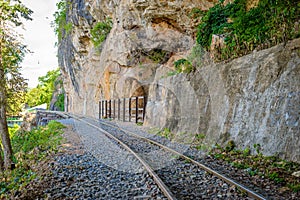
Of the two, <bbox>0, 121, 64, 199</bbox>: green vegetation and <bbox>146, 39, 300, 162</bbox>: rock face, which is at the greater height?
<bbox>146, 39, 300, 162</bbox>: rock face

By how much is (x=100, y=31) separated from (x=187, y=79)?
68.1 ft

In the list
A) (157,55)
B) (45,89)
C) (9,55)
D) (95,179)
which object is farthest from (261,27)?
(45,89)

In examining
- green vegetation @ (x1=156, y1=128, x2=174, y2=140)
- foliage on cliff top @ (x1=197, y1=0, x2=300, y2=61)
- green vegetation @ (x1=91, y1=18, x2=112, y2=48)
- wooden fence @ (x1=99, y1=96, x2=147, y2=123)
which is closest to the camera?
foliage on cliff top @ (x1=197, y1=0, x2=300, y2=61)

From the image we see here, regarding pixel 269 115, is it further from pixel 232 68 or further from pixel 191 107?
pixel 191 107

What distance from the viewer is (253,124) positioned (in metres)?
7.21

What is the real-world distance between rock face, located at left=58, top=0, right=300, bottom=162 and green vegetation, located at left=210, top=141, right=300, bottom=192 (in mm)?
214

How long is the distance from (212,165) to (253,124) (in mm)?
1800

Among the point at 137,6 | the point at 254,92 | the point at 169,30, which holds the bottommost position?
the point at 254,92

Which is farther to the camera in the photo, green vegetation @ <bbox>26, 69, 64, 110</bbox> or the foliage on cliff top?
green vegetation @ <bbox>26, 69, 64, 110</bbox>

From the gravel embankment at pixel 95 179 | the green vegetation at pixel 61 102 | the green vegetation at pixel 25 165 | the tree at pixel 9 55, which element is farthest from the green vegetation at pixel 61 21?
the gravel embankment at pixel 95 179

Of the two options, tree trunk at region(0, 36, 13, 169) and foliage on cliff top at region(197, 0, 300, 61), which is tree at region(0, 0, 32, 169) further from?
foliage on cliff top at region(197, 0, 300, 61)

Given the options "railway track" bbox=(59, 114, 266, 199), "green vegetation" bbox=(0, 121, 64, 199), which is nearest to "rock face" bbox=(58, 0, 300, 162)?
"railway track" bbox=(59, 114, 266, 199)

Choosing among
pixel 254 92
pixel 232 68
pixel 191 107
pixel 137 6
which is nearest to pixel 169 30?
pixel 137 6

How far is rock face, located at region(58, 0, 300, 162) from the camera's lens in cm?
652
